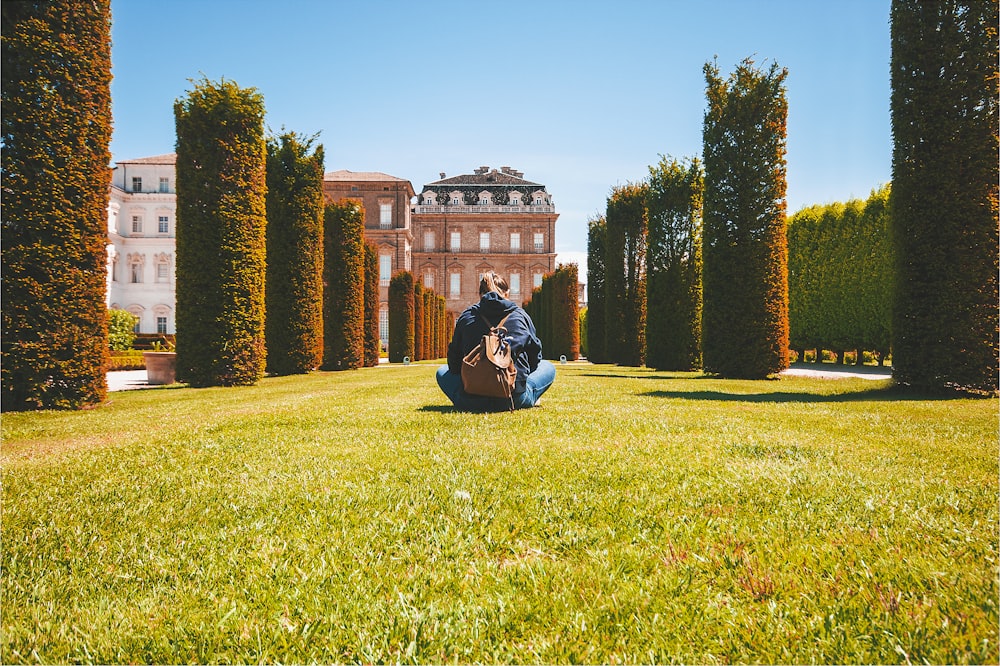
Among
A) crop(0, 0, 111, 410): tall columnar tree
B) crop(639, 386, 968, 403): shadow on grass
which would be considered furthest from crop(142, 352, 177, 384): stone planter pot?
crop(639, 386, 968, 403): shadow on grass

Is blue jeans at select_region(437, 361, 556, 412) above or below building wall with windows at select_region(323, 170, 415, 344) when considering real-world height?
below

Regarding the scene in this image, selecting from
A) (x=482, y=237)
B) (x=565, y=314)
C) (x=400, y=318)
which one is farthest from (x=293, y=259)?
(x=482, y=237)

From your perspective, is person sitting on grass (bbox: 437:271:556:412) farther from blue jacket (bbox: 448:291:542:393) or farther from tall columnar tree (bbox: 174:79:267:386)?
tall columnar tree (bbox: 174:79:267:386)

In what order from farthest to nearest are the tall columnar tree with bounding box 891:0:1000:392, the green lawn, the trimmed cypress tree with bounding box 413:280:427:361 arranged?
1. the trimmed cypress tree with bounding box 413:280:427:361
2. the tall columnar tree with bounding box 891:0:1000:392
3. the green lawn

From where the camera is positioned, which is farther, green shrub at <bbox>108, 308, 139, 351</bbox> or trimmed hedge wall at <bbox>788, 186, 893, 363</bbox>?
green shrub at <bbox>108, 308, 139, 351</bbox>

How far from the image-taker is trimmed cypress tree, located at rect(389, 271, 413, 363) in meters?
23.8

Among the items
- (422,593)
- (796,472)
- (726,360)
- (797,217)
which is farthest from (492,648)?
(797,217)

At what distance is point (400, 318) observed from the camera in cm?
2389

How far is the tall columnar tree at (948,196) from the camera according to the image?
782 centimetres

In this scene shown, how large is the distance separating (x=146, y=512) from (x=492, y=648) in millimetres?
1967

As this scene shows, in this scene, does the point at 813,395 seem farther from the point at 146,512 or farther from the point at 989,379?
the point at 146,512

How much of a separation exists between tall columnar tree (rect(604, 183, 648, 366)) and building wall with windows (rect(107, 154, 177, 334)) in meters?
37.6

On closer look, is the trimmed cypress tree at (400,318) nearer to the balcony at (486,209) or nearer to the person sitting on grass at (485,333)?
the person sitting on grass at (485,333)

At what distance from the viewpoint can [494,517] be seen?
8.32 feet
